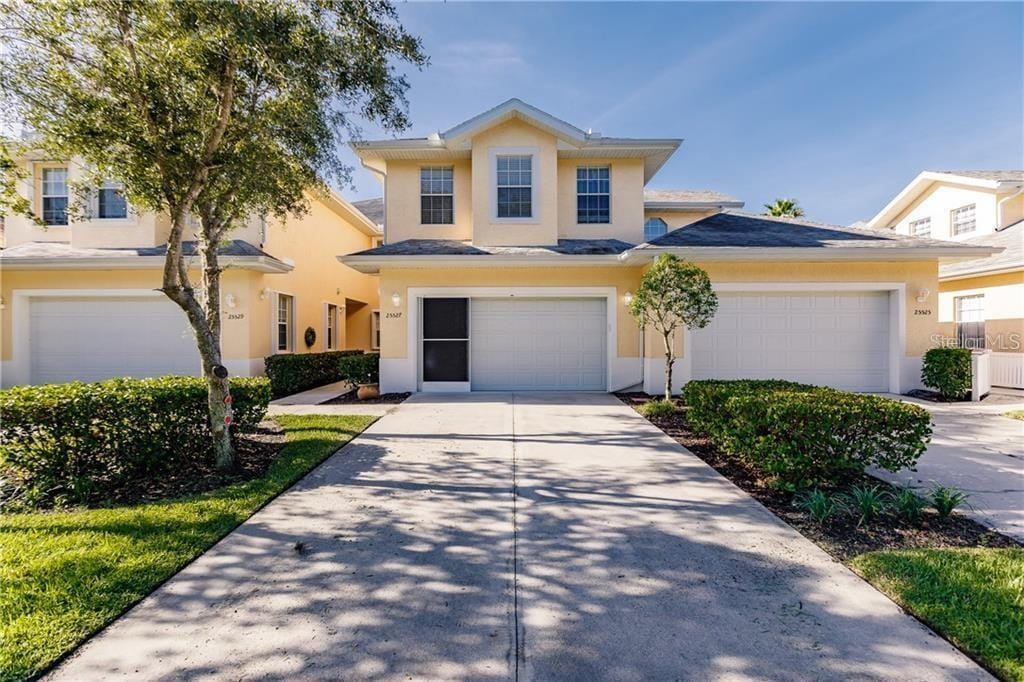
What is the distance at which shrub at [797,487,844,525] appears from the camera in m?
3.84

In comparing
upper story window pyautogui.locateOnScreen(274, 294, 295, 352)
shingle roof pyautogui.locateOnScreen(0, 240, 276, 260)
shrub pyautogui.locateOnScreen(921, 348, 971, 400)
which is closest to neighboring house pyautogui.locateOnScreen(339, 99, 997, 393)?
shrub pyautogui.locateOnScreen(921, 348, 971, 400)

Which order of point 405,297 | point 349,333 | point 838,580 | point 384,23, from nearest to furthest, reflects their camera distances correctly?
point 838,580
point 384,23
point 405,297
point 349,333

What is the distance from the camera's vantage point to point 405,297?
1112 centimetres

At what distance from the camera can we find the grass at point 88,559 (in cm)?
244

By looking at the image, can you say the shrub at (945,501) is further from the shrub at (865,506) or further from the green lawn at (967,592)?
the green lawn at (967,592)

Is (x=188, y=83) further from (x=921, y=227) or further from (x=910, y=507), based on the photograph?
(x=921, y=227)

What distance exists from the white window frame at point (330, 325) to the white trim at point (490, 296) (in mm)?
5733

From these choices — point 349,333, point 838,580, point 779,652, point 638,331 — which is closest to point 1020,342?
point 638,331

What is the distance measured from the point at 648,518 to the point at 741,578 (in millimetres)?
1021

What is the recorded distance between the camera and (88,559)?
3.18 m

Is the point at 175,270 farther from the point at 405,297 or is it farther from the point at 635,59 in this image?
the point at 635,59

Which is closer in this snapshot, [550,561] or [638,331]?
[550,561]

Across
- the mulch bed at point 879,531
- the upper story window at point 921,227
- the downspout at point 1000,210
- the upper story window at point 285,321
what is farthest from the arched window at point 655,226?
the mulch bed at point 879,531

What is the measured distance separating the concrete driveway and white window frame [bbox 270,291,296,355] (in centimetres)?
892
